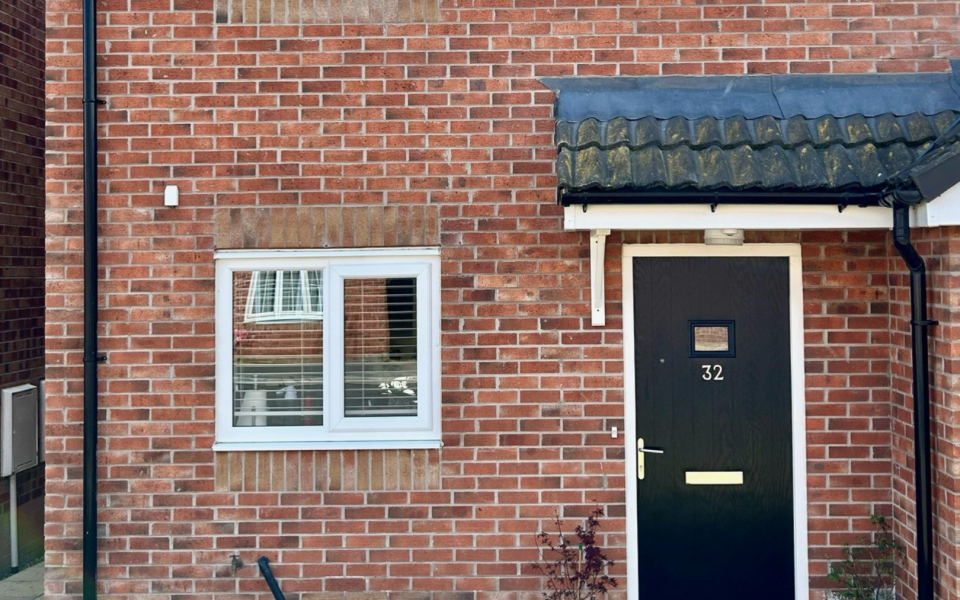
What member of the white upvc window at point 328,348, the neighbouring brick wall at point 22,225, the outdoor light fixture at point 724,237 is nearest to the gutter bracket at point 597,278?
the outdoor light fixture at point 724,237

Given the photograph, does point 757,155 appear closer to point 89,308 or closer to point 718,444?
point 718,444

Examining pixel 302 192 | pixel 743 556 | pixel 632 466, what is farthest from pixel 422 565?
pixel 302 192

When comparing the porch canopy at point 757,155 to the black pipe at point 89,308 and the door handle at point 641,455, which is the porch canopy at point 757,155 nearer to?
the door handle at point 641,455

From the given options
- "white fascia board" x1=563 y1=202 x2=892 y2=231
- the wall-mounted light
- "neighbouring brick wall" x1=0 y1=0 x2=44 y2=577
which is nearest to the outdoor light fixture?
"white fascia board" x1=563 y1=202 x2=892 y2=231

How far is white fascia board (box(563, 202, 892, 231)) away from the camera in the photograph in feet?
14.5

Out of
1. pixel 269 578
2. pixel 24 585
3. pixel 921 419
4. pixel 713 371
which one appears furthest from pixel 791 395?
pixel 24 585

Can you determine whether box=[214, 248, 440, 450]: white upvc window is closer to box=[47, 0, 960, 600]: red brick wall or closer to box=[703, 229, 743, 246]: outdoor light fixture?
box=[47, 0, 960, 600]: red brick wall

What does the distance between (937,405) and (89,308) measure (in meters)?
4.48

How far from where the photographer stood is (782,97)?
4918 millimetres

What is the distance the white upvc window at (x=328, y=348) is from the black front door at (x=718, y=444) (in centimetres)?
123

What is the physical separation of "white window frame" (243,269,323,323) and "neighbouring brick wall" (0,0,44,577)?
104 inches

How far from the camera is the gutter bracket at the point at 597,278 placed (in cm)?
477

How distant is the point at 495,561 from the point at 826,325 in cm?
226

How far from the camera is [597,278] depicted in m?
4.89
